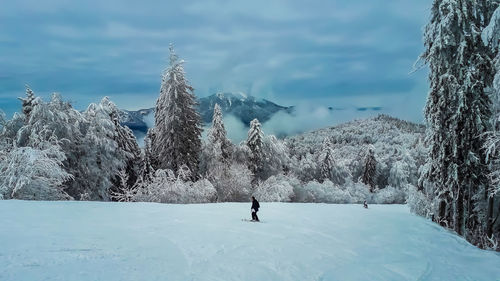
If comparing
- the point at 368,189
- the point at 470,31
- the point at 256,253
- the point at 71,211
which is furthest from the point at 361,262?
the point at 368,189

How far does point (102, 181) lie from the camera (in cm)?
2984

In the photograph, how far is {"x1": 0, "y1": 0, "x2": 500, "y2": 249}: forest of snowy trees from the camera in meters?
17.7

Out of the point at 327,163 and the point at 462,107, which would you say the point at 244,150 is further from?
the point at 462,107

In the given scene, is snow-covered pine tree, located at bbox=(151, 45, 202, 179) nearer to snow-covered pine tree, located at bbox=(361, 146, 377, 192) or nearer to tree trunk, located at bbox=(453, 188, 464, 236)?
tree trunk, located at bbox=(453, 188, 464, 236)

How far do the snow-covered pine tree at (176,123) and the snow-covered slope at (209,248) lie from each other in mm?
13275

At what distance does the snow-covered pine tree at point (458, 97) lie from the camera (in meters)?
17.6

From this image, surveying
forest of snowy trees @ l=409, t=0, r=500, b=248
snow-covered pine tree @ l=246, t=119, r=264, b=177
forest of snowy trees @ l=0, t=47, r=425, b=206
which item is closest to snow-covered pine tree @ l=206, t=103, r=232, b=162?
forest of snowy trees @ l=0, t=47, r=425, b=206

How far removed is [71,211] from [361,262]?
37.4 ft

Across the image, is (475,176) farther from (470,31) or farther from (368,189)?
(368,189)

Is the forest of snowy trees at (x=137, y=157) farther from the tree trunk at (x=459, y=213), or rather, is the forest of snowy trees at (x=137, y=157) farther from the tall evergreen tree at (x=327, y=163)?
the tall evergreen tree at (x=327, y=163)

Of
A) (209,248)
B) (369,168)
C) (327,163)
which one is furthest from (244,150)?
→ (209,248)

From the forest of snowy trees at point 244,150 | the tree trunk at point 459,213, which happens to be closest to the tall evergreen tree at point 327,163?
the forest of snowy trees at point 244,150

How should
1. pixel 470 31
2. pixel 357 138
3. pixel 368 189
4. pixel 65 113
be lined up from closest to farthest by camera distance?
pixel 470 31 < pixel 65 113 < pixel 368 189 < pixel 357 138

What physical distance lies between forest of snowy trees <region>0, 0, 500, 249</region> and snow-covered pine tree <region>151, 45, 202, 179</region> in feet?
0.30
